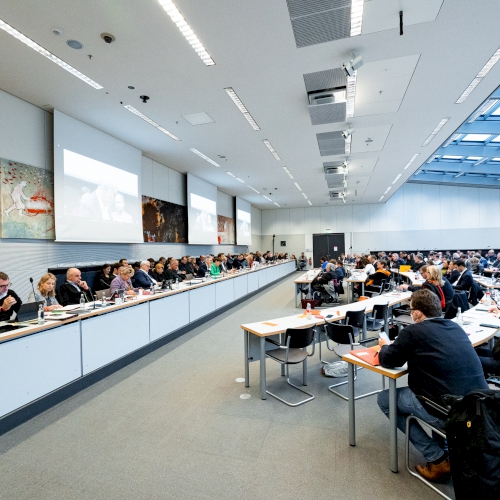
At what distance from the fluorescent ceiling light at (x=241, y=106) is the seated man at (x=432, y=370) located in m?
4.44

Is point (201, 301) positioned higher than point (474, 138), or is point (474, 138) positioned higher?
point (474, 138)

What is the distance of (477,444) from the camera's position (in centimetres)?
141

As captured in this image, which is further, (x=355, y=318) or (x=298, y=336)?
(x=355, y=318)

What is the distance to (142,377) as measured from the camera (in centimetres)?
390

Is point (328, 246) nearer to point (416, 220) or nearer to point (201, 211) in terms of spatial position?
point (416, 220)

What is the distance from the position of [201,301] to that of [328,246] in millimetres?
14504

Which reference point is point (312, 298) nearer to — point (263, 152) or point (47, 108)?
point (263, 152)

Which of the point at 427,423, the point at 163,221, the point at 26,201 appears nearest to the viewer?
the point at 427,423

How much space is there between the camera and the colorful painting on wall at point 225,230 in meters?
13.9

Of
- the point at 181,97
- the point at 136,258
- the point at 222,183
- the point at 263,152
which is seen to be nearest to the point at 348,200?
the point at 222,183

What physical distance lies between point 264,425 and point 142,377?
1.86 metres

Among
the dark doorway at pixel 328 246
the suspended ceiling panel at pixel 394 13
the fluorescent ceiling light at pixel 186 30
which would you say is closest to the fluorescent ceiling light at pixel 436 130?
the suspended ceiling panel at pixel 394 13

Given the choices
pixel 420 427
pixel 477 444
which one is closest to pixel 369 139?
pixel 420 427

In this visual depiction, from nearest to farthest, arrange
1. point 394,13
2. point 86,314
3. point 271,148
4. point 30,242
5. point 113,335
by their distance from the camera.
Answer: point 394,13 → point 86,314 → point 113,335 → point 30,242 → point 271,148
